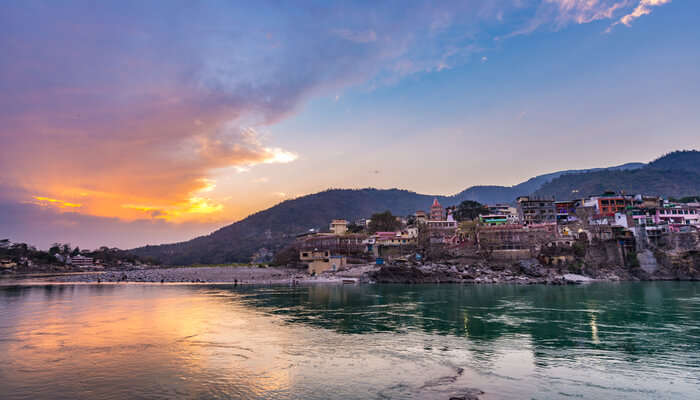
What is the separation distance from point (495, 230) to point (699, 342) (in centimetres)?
4547

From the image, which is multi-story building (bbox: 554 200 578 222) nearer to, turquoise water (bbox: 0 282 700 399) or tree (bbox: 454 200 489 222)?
tree (bbox: 454 200 489 222)

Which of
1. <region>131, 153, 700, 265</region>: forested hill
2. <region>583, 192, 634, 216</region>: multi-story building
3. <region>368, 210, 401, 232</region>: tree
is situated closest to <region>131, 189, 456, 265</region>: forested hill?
<region>131, 153, 700, 265</region>: forested hill

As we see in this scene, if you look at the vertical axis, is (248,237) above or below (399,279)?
above

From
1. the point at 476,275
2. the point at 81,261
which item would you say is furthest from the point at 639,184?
the point at 81,261

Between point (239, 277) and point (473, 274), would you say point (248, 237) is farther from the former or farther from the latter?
point (473, 274)

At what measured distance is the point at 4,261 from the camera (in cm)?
8994

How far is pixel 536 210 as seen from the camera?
76.4 meters

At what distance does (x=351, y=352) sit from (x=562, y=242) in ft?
180

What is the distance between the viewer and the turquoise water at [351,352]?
11547 millimetres

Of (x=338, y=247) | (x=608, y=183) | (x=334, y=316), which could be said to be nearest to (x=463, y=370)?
(x=334, y=316)

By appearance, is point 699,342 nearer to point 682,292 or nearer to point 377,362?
point 377,362

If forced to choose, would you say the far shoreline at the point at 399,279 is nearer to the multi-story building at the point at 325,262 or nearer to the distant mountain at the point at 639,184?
the multi-story building at the point at 325,262

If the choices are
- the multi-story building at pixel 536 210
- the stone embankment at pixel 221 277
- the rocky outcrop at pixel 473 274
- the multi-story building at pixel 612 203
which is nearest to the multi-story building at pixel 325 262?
the stone embankment at pixel 221 277

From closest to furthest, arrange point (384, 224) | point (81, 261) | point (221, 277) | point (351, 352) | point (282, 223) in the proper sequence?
point (351, 352) → point (221, 277) → point (384, 224) → point (81, 261) → point (282, 223)
